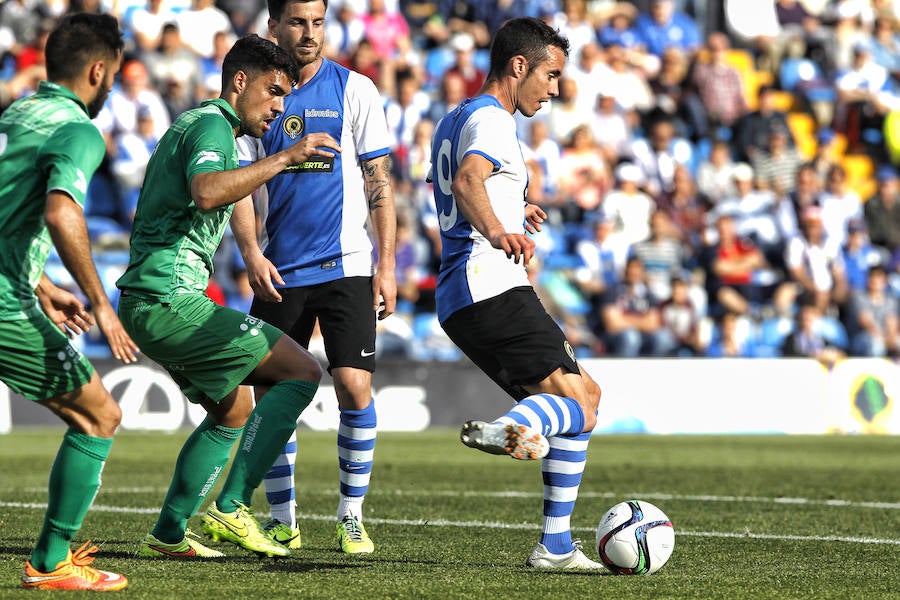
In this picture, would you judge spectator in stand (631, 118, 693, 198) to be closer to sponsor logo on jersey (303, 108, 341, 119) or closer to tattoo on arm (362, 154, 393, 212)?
tattoo on arm (362, 154, 393, 212)

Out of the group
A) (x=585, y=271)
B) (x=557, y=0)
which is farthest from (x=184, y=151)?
(x=557, y=0)

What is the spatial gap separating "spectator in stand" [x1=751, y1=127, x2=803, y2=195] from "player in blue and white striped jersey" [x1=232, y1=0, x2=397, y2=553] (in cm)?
1419

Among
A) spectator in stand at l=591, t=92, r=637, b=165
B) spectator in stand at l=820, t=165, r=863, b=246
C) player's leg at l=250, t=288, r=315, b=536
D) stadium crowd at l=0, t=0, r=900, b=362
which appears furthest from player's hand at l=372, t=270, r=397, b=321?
spectator in stand at l=820, t=165, r=863, b=246

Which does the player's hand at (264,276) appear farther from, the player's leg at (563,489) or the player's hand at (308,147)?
the player's leg at (563,489)

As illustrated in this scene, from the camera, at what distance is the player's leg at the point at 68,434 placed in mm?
5043

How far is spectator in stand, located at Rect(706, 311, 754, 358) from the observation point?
1797 cm

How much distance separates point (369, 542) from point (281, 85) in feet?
7.00

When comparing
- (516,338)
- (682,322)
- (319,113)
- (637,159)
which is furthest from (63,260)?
(637,159)

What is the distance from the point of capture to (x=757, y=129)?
68.8 ft

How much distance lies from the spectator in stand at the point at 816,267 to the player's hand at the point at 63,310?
577 inches

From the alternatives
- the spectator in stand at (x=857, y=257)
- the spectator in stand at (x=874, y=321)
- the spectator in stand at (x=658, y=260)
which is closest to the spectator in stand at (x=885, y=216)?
the spectator in stand at (x=857, y=257)

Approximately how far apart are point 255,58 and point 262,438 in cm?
161

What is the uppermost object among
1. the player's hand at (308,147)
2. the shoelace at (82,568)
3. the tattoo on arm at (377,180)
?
the player's hand at (308,147)

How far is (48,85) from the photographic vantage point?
5.06 m
